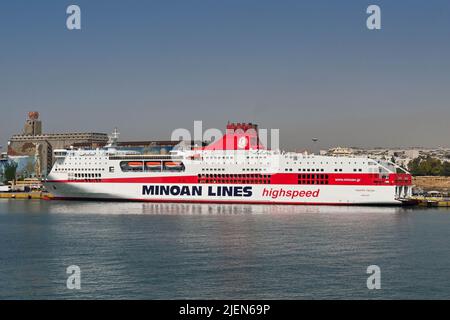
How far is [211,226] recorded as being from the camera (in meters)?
32.3

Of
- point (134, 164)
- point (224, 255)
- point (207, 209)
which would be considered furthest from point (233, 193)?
point (224, 255)

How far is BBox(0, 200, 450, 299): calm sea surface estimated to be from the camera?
18359 millimetres

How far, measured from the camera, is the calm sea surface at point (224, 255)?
1836 cm

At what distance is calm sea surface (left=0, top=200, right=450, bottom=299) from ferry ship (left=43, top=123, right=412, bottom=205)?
7.82 m

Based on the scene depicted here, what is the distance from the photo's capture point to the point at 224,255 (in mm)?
Result: 23594

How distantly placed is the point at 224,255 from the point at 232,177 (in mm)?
24944

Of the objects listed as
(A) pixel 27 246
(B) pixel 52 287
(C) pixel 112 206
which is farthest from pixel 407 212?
(B) pixel 52 287

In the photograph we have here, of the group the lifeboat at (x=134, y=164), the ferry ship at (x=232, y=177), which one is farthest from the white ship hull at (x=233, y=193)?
the lifeboat at (x=134, y=164)

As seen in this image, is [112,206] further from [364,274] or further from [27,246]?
[364,274]

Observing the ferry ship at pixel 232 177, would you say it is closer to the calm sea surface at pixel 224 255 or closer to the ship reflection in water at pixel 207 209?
the ship reflection in water at pixel 207 209

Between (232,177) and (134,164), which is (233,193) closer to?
(232,177)
